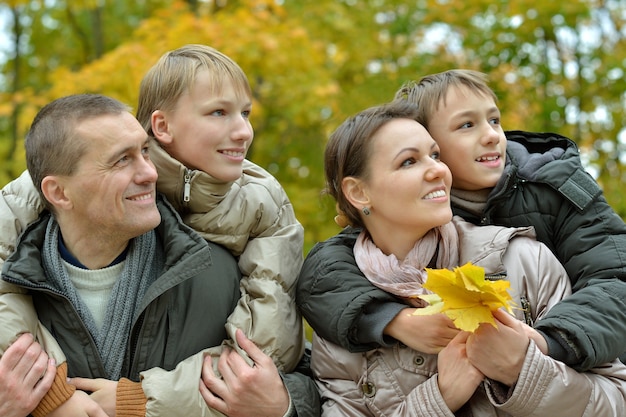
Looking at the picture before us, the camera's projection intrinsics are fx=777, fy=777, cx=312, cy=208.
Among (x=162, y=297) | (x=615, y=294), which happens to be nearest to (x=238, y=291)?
(x=162, y=297)

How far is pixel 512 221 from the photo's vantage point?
3.02 metres

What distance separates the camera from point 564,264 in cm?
291

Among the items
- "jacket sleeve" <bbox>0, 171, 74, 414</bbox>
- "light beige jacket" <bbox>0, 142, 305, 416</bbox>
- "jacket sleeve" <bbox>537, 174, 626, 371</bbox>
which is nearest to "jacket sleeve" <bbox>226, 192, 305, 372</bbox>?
"light beige jacket" <bbox>0, 142, 305, 416</bbox>

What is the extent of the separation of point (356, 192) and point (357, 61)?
21.4 feet

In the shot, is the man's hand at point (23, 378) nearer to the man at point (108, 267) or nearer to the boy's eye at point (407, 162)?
the man at point (108, 267)

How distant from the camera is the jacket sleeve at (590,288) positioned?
8.54 feet

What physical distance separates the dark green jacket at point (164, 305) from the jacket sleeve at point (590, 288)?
4.09ft

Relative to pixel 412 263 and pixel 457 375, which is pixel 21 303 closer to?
pixel 412 263

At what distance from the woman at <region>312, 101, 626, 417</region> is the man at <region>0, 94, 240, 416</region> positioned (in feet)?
1.85

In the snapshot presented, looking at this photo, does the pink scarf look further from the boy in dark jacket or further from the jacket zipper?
the jacket zipper

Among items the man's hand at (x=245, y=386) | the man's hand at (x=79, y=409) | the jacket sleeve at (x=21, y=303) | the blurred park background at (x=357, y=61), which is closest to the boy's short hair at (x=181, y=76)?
the jacket sleeve at (x=21, y=303)

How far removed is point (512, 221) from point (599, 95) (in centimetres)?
580

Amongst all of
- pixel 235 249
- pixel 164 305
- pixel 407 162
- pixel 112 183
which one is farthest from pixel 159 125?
pixel 407 162

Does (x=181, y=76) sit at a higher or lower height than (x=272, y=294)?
higher
